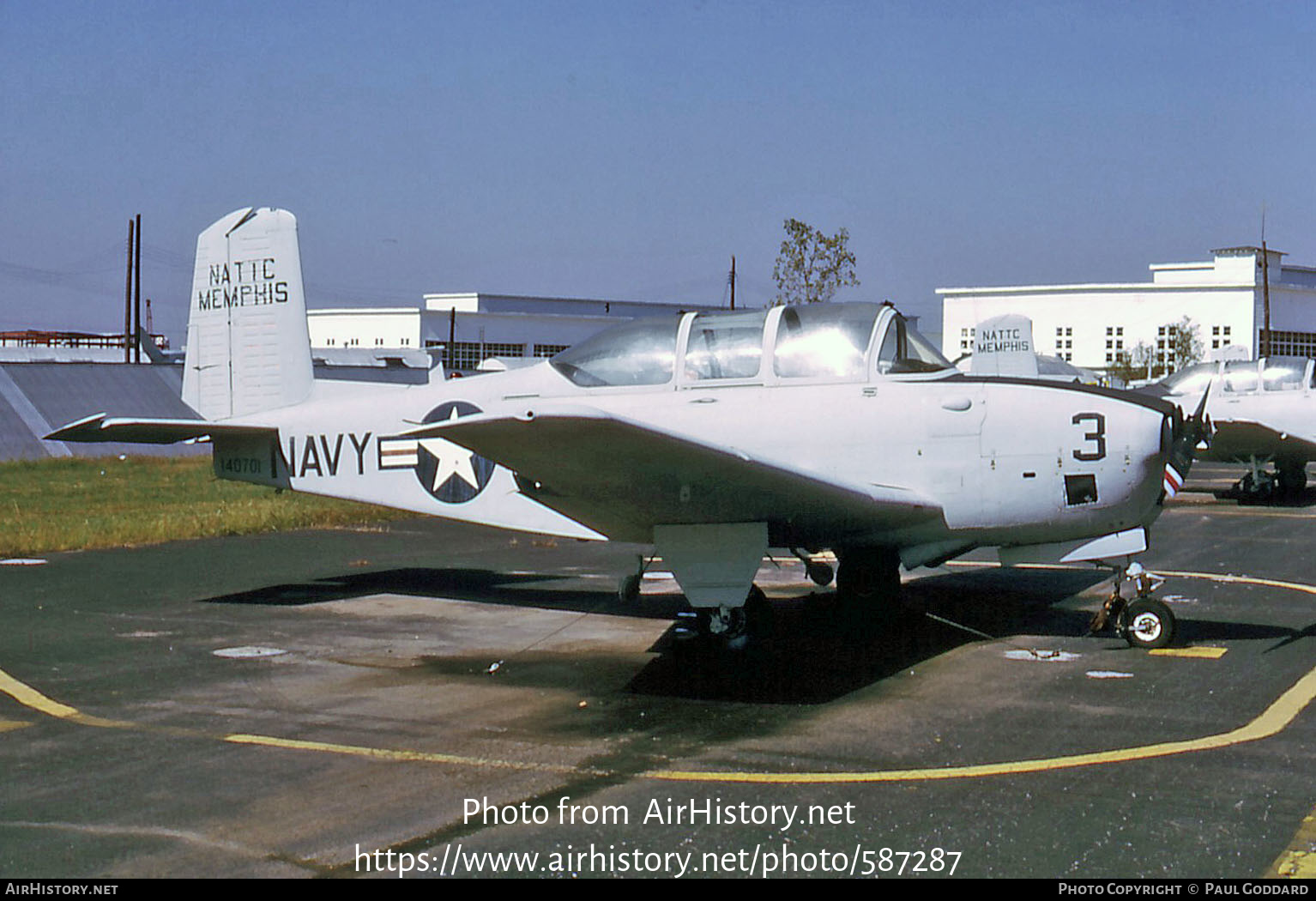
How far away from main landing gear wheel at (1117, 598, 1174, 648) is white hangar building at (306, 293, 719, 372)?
73.8 meters

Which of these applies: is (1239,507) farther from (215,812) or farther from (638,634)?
(215,812)

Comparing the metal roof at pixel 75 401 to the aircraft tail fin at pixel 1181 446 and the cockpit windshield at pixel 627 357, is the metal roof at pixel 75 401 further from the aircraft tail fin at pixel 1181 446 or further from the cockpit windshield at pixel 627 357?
the aircraft tail fin at pixel 1181 446

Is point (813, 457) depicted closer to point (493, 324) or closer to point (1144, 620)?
point (1144, 620)

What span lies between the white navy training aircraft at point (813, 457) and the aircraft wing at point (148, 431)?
55mm

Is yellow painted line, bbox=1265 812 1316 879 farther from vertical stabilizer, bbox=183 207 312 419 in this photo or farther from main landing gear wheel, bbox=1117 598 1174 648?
vertical stabilizer, bbox=183 207 312 419

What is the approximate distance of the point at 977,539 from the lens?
906 cm

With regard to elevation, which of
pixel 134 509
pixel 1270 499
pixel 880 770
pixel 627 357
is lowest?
pixel 1270 499

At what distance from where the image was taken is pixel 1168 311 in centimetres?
7375

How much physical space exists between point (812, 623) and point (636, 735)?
12.3ft

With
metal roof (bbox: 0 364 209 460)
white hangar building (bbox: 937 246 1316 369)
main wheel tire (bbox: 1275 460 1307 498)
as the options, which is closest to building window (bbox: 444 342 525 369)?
white hangar building (bbox: 937 246 1316 369)

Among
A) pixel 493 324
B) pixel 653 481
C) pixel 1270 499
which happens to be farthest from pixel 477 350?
pixel 653 481

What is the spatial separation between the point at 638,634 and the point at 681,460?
9.39 feet

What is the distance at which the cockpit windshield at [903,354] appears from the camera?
912cm

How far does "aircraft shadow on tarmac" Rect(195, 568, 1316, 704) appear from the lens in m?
8.23
